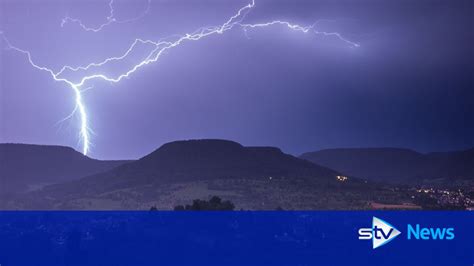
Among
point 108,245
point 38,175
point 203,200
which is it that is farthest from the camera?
point 38,175

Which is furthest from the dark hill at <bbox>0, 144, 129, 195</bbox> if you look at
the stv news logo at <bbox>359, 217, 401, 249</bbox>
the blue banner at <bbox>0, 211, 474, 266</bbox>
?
the stv news logo at <bbox>359, 217, 401, 249</bbox>

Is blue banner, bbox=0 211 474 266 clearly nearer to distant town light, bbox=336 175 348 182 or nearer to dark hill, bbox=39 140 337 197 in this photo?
dark hill, bbox=39 140 337 197

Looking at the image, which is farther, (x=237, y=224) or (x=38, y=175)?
(x=38, y=175)

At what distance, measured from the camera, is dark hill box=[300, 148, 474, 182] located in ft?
49.4

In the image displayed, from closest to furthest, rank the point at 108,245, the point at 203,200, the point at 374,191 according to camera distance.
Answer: the point at 108,245 → the point at 203,200 → the point at 374,191

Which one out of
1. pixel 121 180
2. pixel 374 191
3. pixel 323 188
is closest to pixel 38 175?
pixel 121 180

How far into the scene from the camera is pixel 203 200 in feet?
45.9

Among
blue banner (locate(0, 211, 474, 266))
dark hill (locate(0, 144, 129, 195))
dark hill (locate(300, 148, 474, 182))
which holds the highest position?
dark hill (locate(300, 148, 474, 182))

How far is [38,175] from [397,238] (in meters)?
10.3

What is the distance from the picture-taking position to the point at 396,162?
49.5ft

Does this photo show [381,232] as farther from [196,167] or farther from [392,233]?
[196,167]

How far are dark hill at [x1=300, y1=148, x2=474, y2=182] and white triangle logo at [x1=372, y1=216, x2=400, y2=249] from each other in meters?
5.41

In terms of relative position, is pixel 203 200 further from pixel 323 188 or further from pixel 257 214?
pixel 257 214

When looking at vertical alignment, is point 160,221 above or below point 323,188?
below
